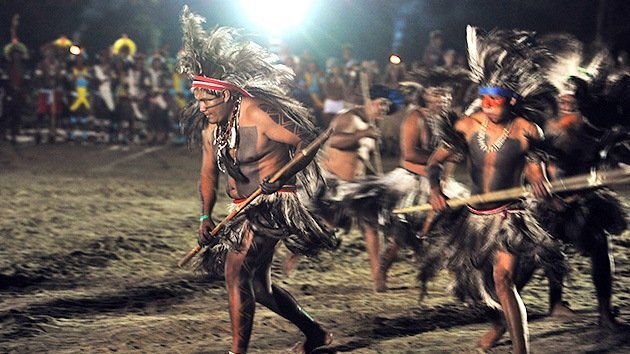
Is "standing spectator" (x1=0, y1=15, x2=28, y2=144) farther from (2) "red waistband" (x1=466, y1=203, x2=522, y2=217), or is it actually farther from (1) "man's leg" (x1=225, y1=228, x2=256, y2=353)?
(2) "red waistband" (x1=466, y1=203, x2=522, y2=217)

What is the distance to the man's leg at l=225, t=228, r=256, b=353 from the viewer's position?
217 inches

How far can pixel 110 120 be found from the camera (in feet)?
66.9

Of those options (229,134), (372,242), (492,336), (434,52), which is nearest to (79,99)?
(434,52)

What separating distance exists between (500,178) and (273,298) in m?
1.41

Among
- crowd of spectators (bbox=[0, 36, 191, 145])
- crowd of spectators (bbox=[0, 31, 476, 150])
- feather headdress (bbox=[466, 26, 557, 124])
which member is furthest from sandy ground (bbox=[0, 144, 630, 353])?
crowd of spectators (bbox=[0, 36, 191, 145])

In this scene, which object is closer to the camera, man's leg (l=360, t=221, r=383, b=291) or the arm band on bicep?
the arm band on bicep

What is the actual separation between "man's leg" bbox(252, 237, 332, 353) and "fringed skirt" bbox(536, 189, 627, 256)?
5.62 ft

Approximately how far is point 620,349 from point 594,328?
507mm

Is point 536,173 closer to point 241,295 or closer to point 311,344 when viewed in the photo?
point 311,344

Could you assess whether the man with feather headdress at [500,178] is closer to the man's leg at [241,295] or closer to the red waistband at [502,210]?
the red waistband at [502,210]

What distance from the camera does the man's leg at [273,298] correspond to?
18.4 ft

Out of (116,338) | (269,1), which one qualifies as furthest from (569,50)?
(269,1)

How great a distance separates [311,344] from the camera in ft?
19.2

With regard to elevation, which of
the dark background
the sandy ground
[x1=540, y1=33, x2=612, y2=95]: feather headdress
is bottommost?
the sandy ground
